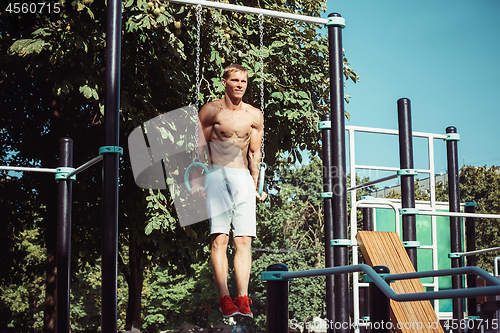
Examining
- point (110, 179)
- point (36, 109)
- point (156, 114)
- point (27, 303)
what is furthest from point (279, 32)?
point (27, 303)

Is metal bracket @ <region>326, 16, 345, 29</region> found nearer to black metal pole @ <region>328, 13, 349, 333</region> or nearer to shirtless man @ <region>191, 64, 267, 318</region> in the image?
black metal pole @ <region>328, 13, 349, 333</region>

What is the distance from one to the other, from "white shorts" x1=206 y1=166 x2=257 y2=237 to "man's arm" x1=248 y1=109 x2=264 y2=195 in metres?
0.12

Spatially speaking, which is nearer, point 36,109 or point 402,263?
point 402,263

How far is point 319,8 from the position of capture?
14188mm

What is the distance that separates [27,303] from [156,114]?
24326 mm

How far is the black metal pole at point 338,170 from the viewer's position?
5.14 meters

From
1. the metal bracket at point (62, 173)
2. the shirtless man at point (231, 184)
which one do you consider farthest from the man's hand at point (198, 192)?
the metal bracket at point (62, 173)

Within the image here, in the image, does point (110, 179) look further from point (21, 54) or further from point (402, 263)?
point (21, 54)

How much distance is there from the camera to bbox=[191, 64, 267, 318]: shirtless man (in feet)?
15.2

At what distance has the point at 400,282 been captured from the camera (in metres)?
6.09

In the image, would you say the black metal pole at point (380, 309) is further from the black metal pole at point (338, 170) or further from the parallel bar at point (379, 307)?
the black metal pole at point (338, 170)

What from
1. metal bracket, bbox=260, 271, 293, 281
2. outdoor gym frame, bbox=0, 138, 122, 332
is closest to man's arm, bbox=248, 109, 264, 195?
metal bracket, bbox=260, 271, 293, 281
